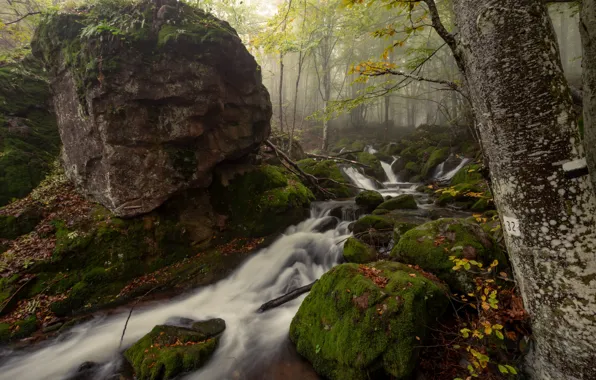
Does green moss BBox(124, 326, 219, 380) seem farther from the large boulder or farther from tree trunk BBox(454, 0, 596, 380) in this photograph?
tree trunk BBox(454, 0, 596, 380)

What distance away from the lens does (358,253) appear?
5961mm

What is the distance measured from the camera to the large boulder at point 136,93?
655 centimetres

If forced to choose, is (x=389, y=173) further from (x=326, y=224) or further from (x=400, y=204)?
(x=326, y=224)

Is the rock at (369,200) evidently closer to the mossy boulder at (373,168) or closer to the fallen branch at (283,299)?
the fallen branch at (283,299)

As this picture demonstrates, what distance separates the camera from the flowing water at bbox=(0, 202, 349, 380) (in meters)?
4.38

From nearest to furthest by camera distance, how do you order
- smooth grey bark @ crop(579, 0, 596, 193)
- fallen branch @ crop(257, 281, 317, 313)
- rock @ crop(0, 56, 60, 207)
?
1. smooth grey bark @ crop(579, 0, 596, 193)
2. fallen branch @ crop(257, 281, 317, 313)
3. rock @ crop(0, 56, 60, 207)

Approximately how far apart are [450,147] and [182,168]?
634 inches

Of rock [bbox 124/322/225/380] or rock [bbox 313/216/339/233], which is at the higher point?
rock [bbox 313/216/339/233]

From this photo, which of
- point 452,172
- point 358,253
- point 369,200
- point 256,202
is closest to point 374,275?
point 358,253

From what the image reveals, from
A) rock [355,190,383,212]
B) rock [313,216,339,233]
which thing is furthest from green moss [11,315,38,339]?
rock [355,190,383,212]

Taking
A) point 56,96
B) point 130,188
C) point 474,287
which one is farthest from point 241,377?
point 56,96

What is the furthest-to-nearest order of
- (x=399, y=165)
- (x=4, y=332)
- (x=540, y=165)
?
1. (x=399, y=165)
2. (x=4, y=332)
3. (x=540, y=165)

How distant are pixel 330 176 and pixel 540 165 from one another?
11.2 meters

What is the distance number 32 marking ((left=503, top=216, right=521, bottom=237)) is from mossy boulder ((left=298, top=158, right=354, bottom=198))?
390 inches
